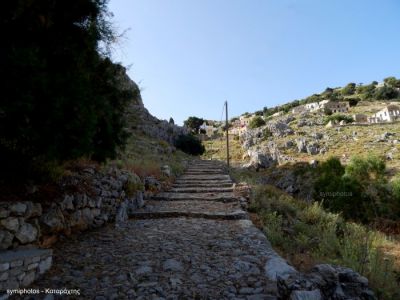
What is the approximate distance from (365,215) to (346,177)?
3.47m

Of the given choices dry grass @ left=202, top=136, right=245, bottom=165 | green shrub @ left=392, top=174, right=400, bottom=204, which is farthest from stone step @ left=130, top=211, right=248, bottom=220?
dry grass @ left=202, top=136, right=245, bottom=165

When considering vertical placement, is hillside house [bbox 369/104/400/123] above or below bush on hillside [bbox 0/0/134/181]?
above

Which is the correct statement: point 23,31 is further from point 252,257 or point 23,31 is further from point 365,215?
point 365,215

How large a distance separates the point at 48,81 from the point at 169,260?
320cm

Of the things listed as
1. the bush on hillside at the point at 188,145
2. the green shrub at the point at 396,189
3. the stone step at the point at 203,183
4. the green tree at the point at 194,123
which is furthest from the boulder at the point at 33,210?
the green tree at the point at 194,123

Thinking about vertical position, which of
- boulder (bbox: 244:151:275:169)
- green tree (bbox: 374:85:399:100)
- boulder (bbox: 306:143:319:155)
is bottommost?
boulder (bbox: 244:151:275:169)

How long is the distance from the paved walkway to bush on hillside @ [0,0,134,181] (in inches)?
67.5

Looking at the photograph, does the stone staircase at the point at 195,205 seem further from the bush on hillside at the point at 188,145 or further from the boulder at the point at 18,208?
the bush on hillside at the point at 188,145

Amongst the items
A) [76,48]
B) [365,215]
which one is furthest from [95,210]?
[365,215]

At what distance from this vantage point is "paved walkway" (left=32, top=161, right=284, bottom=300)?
12.8 feet

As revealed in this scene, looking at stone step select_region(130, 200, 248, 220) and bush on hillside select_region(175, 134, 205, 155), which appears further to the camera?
bush on hillside select_region(175, 134, 205, 155)

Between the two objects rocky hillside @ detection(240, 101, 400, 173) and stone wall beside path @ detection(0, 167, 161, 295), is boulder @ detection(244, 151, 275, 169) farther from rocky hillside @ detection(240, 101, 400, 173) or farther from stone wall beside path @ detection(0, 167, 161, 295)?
stone wall beside path @ detection(0, 167, 161, 295)

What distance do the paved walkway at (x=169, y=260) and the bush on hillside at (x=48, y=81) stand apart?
5.63ft

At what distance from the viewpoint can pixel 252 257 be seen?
201 inches
